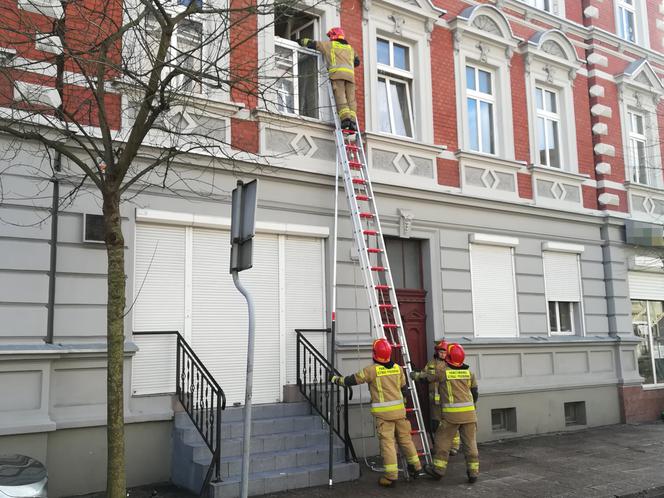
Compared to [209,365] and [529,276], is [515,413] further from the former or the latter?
[209,365]

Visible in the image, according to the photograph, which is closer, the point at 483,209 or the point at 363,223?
the point at 363,223

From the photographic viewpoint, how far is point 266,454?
7.62m

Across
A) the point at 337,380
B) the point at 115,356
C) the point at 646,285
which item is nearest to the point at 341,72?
the point at 337,380

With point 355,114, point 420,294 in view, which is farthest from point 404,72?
point 420,294

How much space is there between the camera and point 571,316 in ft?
42.5

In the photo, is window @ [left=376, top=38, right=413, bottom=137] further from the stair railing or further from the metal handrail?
the metal handrail

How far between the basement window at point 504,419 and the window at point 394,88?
5.12 meters

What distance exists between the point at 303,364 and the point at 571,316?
21.6ft

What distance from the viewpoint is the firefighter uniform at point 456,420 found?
801cm

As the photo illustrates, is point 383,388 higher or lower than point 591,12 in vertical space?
lower

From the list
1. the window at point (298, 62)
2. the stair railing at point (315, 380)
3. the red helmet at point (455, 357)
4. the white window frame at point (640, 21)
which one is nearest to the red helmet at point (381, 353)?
the stair railing at point (315, 380)

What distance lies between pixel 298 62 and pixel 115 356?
6.26 m

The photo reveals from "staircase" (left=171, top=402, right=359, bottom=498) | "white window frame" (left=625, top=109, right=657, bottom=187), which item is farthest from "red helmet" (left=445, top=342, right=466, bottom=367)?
"white window frame" (left=625, top=109, right=657, bottom=187)

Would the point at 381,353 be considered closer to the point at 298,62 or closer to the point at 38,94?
the point at 38,94
